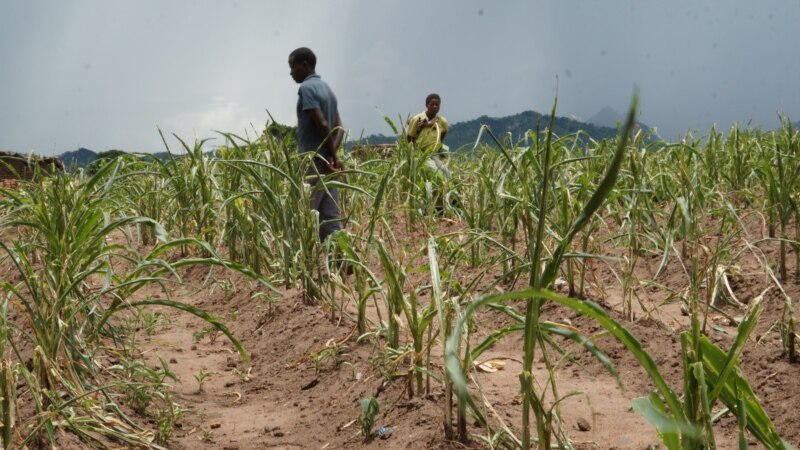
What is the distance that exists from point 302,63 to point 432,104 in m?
3.87

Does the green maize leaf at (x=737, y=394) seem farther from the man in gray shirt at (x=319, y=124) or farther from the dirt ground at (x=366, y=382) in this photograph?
the man in gray shirt at (x=319, y=124)

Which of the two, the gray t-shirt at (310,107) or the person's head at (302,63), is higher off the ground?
the person's head at (302,63)

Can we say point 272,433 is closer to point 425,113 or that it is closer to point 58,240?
point 58,240

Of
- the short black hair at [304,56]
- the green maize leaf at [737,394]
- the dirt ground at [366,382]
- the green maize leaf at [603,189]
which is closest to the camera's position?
the green maize leaf at [603,189]

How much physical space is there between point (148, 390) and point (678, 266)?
2.55 m

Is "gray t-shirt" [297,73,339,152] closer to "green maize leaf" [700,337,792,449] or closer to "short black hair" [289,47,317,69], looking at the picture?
"short black hair" [289,47,317,69]

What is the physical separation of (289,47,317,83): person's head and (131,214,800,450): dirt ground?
1983 millimetres

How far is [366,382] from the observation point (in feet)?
7.67

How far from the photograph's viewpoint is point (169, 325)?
3666 millimetres

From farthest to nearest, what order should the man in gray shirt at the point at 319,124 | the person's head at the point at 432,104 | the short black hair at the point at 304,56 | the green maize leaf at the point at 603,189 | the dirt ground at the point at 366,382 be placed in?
the person's head at the point at 432,104
the short black hair at the point at 304,56
the man in gray shirt at the point at 319,124
the dirt ground at the point at 366,382
the green maize leaf at the point at 603,189

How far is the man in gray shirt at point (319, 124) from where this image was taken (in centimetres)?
481

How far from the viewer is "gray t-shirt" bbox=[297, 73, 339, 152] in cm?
485

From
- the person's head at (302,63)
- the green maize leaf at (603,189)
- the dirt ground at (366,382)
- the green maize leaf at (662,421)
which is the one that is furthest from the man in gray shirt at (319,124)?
the green maize leaf at (662,421)

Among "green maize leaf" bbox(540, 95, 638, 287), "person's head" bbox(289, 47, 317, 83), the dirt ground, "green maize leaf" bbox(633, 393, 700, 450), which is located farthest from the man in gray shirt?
"green maize leaf" bbox(633, 393, 700, 450)
